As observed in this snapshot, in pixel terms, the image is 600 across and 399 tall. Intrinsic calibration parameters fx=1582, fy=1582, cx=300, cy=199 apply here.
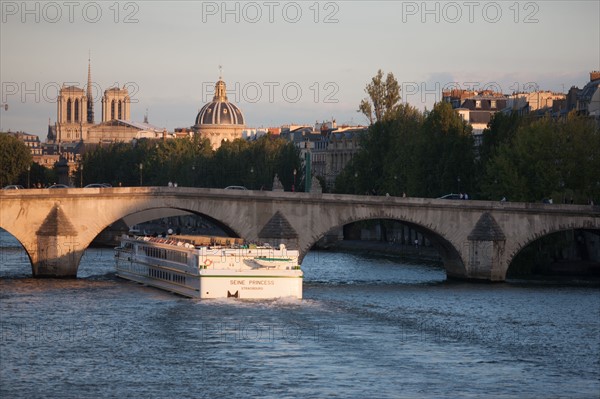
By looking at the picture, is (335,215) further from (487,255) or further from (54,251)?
(54,251)

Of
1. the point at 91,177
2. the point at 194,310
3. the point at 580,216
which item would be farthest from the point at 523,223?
the point at 91,177

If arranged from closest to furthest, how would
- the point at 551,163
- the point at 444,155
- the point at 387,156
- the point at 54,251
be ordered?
the point at 54,251 < the point at 551,163 < the point at 444,155 < the point at 387,156

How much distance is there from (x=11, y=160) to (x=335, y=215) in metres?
76.1

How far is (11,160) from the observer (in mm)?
155125

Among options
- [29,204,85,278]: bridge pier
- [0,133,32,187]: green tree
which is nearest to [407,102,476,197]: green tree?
[29,204,85,278]: bridge pier

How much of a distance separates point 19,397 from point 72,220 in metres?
35.9

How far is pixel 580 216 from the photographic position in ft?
279

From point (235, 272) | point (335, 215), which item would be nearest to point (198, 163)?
point (335, 215)

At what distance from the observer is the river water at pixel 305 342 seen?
49.7 metres

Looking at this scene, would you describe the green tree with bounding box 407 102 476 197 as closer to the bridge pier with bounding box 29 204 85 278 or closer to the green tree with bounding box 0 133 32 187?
the bridge pier with bounding box 29 204 85 278

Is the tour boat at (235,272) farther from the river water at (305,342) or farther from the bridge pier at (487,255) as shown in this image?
the bridge pier at (487,255)

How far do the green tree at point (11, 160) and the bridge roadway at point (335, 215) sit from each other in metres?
72.3

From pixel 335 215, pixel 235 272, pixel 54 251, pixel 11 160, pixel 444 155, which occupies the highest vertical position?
pixel 11 160

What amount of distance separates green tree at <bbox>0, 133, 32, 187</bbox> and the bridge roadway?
72.3 m
